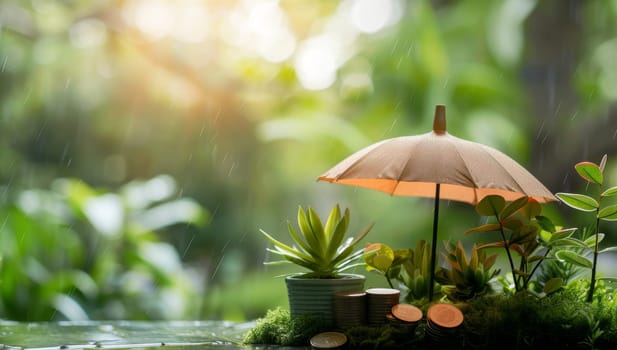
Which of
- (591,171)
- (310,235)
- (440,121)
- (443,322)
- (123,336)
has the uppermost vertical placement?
(440,121)

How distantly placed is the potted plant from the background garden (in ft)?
9.77

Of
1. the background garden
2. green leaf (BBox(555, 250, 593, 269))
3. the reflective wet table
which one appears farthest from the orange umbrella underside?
the background garden

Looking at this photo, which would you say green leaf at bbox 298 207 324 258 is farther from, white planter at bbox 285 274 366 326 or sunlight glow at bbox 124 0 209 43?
sunlight glow at bbox 124 0 209 43

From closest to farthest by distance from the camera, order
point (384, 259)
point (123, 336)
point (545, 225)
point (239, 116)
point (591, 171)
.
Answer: point (591, 171), point (545, 225), point (384, 259), point (123, 336), point (239, 116)

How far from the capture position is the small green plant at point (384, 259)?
2631mm

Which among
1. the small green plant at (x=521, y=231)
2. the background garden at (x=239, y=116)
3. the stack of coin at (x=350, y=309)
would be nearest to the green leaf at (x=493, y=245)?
the small green plant at (x=521, y=231)

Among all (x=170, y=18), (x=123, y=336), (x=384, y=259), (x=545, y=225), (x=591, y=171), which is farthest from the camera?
(x=170, y=18)

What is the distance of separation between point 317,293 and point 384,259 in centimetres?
28

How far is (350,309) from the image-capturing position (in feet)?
8.08

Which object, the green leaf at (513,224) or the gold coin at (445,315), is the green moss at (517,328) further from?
the green leaf at (513,224)

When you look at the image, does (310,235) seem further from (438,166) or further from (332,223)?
(438,166)

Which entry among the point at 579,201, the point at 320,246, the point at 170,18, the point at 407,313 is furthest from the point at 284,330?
the point at 170,18

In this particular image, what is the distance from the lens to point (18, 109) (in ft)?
27.8

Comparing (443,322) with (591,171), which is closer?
(443,322)
